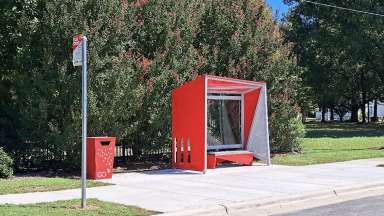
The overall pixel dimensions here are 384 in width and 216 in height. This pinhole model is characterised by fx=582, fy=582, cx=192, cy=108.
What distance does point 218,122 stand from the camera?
1733 cm

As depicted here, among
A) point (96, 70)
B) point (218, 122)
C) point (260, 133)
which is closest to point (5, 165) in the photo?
point (96, 70)

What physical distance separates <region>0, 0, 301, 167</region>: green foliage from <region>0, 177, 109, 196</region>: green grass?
1366 mm

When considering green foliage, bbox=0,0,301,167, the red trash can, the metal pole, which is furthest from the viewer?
green foliage, bbox=0,0,301,167

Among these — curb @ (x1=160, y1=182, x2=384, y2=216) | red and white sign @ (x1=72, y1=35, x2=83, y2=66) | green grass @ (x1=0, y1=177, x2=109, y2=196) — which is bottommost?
curb @ (x1=160, y1=182, x2=384, y2=216)

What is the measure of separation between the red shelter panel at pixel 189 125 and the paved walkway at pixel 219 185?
0.53m

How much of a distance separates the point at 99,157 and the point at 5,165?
214cm

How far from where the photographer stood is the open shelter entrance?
15.2 meters

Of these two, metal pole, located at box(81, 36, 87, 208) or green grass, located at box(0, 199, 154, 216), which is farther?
metal pole, located at box(81, 36, 87, 208)

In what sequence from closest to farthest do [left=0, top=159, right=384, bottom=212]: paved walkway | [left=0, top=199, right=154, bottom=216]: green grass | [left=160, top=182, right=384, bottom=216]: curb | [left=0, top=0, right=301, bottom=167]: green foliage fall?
[left=0, top=199, right=154, bottom=216]: green grass < [left=160, top=182, right=384, bottom=216]: curb < [left=0, top=159, right=384, bottom=212]: paved walkway < [left=0, top=0, right=301, bottom=167]: green foliage

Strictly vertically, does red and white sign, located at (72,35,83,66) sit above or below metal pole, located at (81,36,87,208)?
above

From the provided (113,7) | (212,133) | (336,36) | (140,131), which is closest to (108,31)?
(113,7)

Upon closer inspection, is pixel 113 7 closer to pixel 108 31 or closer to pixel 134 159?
Answer: pixel 108 31

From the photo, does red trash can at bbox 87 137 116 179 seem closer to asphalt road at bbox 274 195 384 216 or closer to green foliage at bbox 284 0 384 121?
asphalt road at bbox 274 195 384 216

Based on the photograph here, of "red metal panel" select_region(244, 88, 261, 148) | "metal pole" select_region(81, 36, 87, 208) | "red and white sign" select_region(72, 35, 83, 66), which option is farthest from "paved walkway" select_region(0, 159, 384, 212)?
"red and white sign" select_region(72, 35, 83, 66)
